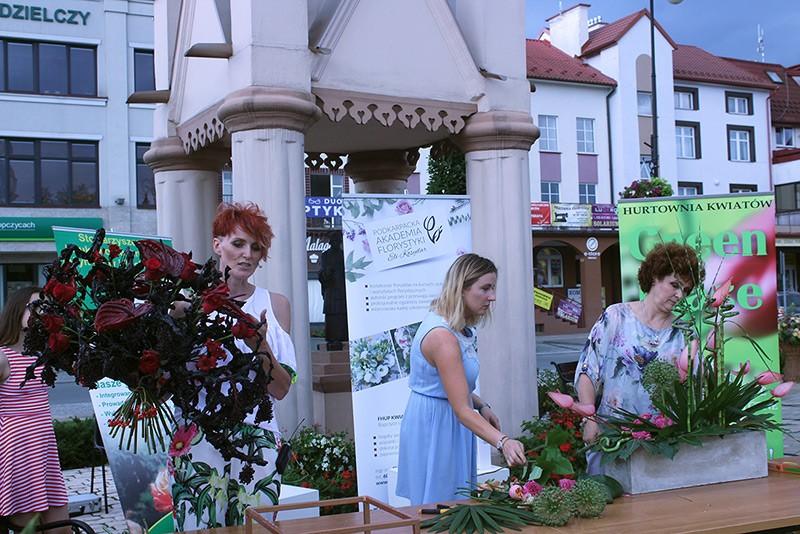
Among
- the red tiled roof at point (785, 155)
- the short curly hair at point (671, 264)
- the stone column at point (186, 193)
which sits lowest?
the short curly hair at point (671, 264)

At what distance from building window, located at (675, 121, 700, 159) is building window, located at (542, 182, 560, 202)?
21.6ft

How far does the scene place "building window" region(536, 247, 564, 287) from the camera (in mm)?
32719

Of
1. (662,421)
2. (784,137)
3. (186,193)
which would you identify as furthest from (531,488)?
(784,137)

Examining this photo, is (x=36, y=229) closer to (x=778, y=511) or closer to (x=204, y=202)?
(x=204, y=202)

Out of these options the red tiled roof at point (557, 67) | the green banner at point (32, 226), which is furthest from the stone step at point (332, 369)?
the red tiled roof at point (557, 67)

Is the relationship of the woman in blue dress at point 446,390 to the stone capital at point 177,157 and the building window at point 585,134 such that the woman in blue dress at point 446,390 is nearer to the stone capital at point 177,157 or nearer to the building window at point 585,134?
the stone capital at point 177,157

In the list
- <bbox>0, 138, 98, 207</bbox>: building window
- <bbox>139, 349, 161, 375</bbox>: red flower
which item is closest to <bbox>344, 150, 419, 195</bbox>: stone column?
<bbox>139, 349, 161, 375</bbox>: red flower

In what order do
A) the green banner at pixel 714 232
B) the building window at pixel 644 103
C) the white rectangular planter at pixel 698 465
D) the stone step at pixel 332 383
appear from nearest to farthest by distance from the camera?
1. the white rectangular planter at pixel 698 465
2. the green banner at pixel 714 232
3. the stone step at pixel 332 383
4. the building window at pixel 644 103

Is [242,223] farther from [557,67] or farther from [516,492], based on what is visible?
[557,67]

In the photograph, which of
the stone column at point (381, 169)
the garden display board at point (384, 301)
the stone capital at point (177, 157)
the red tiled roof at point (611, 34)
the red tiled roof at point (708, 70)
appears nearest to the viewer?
the garden display board at point (384, 301)

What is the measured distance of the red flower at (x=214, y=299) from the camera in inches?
88.5

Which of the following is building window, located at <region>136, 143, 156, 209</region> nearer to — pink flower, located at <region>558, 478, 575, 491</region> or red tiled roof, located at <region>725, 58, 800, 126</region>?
pink flower, located at <region>558, 478, 575, 491</region>

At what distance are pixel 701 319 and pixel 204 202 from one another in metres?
4.87

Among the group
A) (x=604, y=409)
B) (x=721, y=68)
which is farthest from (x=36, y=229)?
(x=721, y=68)
